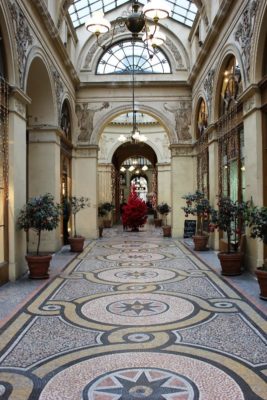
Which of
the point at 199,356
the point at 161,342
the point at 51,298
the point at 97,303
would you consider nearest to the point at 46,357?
the point at 161,342

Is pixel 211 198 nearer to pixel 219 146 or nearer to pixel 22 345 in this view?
pixel 219 146

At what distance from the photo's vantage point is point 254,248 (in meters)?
7.11

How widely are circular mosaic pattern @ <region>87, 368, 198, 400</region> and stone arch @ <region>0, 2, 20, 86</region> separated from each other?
556 cm

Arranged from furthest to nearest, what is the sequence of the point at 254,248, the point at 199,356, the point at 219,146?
the point at 219,146 < the point at 254,248 < the point at 199,356

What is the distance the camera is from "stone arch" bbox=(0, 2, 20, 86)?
6535 mm

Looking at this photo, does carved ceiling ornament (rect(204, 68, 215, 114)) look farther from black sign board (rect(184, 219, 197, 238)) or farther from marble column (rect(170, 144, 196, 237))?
black sign board (rect(184, 219, 197, 238))

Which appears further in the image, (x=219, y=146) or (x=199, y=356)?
(x=219, y=146)

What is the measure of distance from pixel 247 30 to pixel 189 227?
8.22 meters

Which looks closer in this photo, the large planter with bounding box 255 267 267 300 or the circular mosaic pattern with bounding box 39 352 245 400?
the circular mosaic pattern with bounding box 39 352 245 400

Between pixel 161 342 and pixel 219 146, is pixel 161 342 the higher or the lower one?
the lower one

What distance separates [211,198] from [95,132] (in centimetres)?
572

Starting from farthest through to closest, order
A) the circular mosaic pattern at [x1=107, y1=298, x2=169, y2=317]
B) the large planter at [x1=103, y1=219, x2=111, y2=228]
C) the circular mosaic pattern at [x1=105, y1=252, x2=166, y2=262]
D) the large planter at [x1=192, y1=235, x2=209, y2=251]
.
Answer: the large planter at [x1=103, y1=219, x2=111, y2=228]
the large planter at [x1=192, y1=235, x2=209, y2=251]
the circular mosaic pattern at [x1=105, y1=252, x2=166, y2=262]
the circular mosaic pattern at [x1=107, y1=298, x2=169, y2=317]

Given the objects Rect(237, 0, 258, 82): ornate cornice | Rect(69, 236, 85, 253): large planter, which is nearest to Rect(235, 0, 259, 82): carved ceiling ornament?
Rect(237, 0, 258, 82): ornate cornice

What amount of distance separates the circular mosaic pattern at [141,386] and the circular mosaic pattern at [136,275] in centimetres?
382
